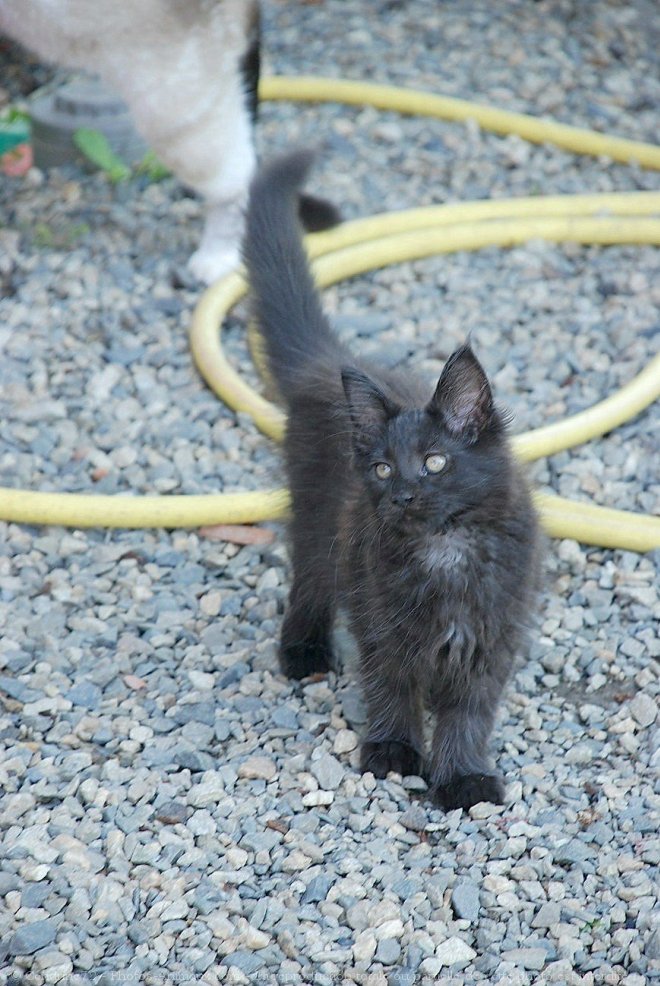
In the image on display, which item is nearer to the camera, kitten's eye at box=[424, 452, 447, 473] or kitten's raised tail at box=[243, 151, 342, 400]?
kitten's eye at box=[424, 452, 447, 473]

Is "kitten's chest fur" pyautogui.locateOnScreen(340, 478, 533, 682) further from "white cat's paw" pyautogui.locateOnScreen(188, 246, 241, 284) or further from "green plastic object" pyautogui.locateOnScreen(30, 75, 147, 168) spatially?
"green plastic object" pyautogui.locateOnScreen(30, 75, 147, 168)

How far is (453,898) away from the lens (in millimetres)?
2557

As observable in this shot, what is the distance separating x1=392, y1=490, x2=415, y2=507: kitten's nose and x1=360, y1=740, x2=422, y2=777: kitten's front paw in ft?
2.06

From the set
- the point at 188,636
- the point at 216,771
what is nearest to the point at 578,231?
the point at 188,636

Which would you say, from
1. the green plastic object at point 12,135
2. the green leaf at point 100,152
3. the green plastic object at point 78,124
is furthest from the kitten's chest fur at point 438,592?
the green plastic object at point 12,135

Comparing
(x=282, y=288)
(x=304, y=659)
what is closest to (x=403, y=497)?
(x=304, y=659)

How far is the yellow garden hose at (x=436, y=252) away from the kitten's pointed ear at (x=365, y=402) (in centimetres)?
63

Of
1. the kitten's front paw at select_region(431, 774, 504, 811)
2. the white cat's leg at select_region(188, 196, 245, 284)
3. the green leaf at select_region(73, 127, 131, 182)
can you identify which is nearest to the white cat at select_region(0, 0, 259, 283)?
the white cat's leg at select_region(188, 196, 245, 284)

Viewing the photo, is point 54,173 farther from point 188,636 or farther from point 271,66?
point 188,636

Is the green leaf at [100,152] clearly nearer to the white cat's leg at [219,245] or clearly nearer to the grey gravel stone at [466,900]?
the white cat's leg at [219,245]

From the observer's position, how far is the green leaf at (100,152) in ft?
16.8

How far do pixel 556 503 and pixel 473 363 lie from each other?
1.18 meters

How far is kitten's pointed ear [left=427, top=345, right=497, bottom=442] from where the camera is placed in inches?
100

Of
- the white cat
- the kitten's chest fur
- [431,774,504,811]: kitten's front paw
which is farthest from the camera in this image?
the white cat
